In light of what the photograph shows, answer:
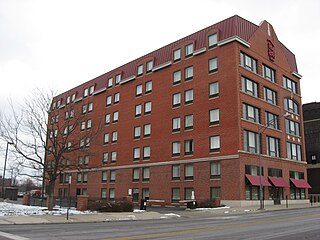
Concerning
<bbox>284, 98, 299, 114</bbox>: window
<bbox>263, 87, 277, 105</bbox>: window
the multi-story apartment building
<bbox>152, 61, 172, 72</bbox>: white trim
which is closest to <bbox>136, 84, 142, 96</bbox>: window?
the multi-story apartment building

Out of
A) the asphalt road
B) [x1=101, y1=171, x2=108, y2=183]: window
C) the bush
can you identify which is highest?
[x1=101, y1=171, x2=108, y2=183]: window

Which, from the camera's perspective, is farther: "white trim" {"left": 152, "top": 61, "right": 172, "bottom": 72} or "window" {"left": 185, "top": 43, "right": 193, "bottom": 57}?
"white trim" {"left": 152, "top": 61, "right": 172, "bottom": 72}

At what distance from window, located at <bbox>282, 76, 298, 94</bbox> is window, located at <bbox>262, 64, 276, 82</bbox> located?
2884mm

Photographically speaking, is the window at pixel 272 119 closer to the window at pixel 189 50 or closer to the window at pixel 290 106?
the window at pixel 290 106

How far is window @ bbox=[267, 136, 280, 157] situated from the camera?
145ft

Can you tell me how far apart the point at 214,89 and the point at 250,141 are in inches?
298

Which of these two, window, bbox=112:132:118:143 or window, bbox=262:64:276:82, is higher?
window, bbox=262:64:276:82

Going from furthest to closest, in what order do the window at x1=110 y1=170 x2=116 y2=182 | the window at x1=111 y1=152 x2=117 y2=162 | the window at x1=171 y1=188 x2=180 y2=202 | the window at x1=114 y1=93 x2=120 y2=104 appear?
the window at x1=114 y1=93 x2=120 y2=104 < the window at x1=111 y1=152 x2=117 y2=162 < the window at x1=110 y1=170 x2=116 y2=182 < the window at x1=171 y1=188 x2=180 y2=202

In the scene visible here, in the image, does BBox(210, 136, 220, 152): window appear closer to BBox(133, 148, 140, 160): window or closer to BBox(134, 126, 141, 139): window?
BBox(133, 148, 140, 160): window

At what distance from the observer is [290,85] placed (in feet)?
170

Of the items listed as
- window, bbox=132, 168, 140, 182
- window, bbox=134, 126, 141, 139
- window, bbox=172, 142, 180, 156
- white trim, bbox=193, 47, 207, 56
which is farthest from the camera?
window, bbox=134, 126, 141, 139

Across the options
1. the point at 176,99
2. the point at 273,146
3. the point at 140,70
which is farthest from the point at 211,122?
the point at 140,70

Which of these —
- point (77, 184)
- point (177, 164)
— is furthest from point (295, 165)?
point (77, 184)

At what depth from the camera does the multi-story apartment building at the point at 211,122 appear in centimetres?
4041
